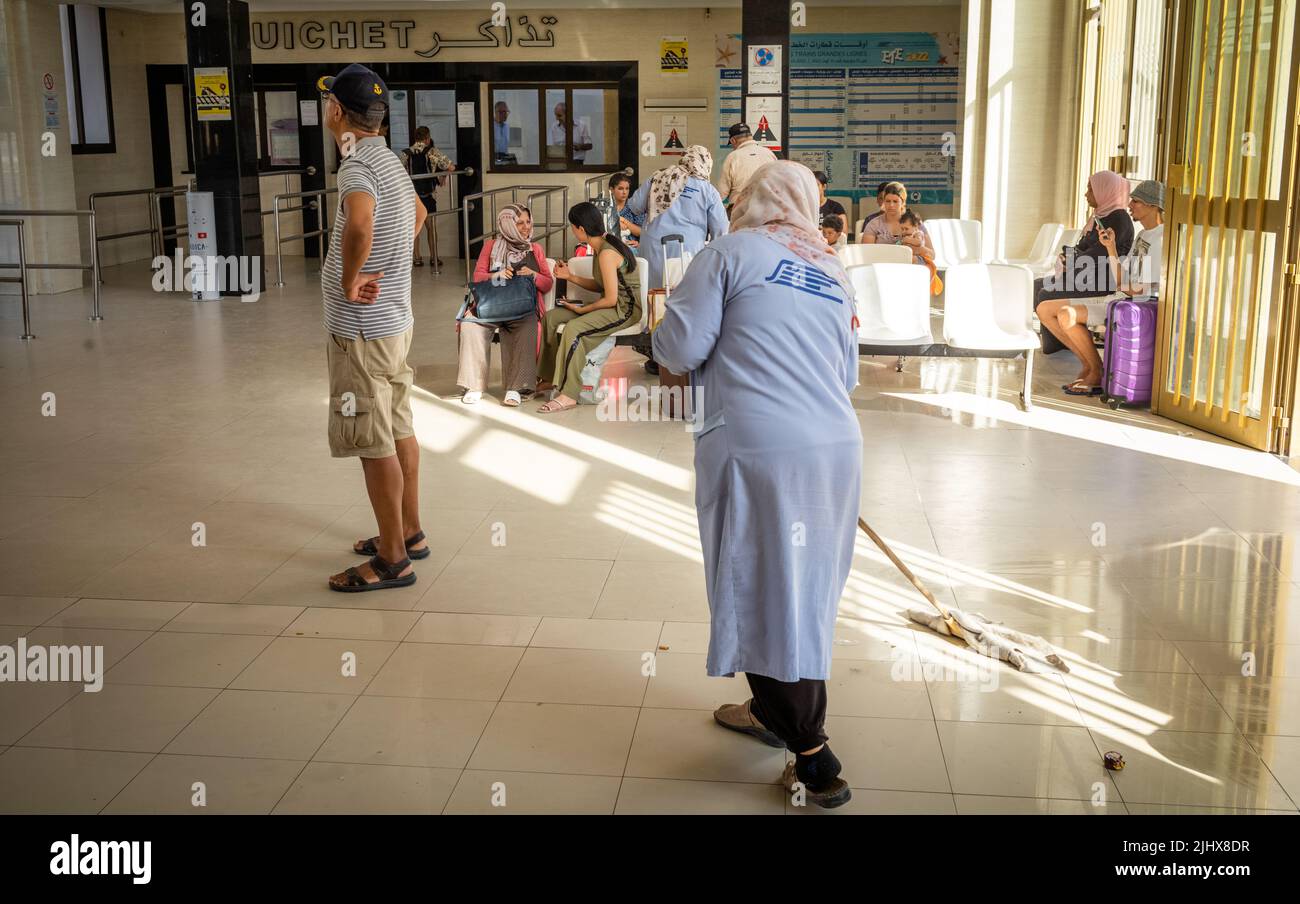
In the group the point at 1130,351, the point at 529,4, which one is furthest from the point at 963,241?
the point at 529,4

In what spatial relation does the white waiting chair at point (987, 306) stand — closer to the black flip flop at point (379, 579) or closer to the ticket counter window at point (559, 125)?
the black flip flop at point (379, 579)

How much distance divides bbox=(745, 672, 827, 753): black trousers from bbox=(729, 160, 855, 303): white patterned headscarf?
918 mm

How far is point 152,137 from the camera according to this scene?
16.8m

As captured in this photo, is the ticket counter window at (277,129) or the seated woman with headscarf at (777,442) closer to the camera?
the seated woman with headscarf at (777,442)

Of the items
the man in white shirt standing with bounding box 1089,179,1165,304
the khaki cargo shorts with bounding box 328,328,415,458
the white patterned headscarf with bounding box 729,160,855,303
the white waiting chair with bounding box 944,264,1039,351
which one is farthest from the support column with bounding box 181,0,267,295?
the white patterned headscarf with bounding box 729,160,855,303

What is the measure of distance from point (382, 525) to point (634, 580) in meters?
0.90

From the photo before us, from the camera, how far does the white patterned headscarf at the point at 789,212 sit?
2941mm

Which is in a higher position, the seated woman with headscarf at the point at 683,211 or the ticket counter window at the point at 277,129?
the ticket counter window at the point at 277,129

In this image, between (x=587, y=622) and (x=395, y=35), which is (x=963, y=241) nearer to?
(x=587, y=622)

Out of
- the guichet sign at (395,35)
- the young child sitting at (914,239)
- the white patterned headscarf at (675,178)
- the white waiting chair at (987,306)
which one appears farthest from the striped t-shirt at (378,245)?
the guichet sign at (395,35)

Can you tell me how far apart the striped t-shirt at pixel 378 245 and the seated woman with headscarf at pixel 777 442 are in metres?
1.53

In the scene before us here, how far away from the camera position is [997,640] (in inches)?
152

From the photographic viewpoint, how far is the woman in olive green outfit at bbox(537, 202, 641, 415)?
287 inches
